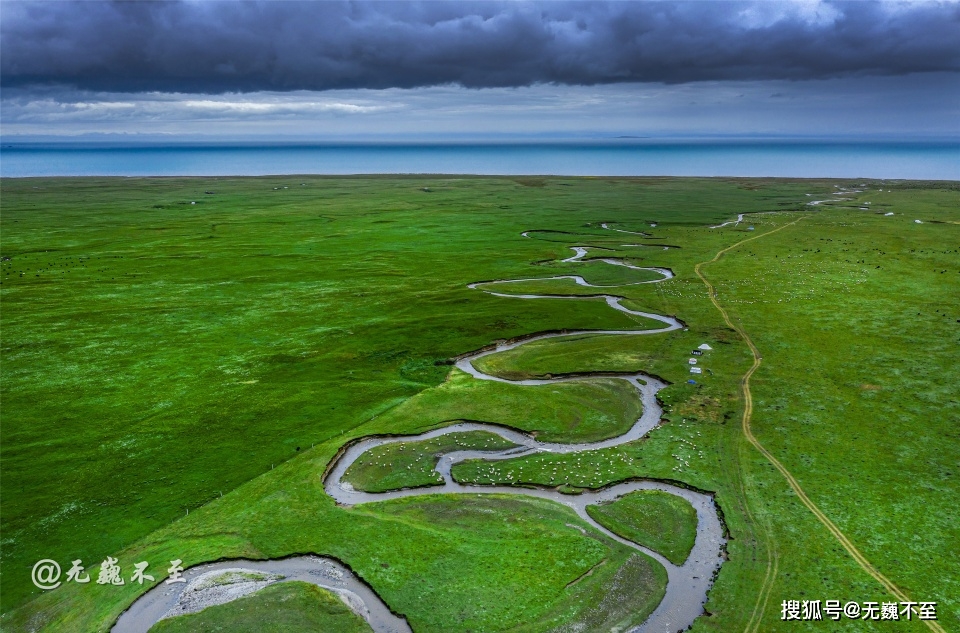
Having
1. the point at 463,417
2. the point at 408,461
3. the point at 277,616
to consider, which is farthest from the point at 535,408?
the point at 277,616

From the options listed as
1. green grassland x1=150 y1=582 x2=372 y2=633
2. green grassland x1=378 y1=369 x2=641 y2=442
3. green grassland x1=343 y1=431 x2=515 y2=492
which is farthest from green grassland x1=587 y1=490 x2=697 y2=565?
green grassland x1=150 y1=582 x2=372 y2=633

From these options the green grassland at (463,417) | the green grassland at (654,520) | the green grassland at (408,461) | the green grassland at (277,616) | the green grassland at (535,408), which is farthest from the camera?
the green grassland at (535,408)

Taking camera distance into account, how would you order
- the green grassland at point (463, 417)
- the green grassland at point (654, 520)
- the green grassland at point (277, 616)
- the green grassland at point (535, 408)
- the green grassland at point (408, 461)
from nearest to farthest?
the green grassland at point (277, 616)
the green grassland at point (463, 417)
the green grassland at point (654, 520)
the green grassland at point (408, 461)
the green grassland at point (535, 408)

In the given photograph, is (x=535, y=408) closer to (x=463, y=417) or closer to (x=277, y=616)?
(x=463, y=417)

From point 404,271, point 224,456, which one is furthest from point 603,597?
point 404,271

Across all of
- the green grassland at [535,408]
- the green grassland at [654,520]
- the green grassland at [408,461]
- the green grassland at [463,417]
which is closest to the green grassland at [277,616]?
the green grassland at [463,417]

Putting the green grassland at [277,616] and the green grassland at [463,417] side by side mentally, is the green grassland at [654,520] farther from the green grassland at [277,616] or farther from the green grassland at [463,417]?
the green grassland at [277,616]
